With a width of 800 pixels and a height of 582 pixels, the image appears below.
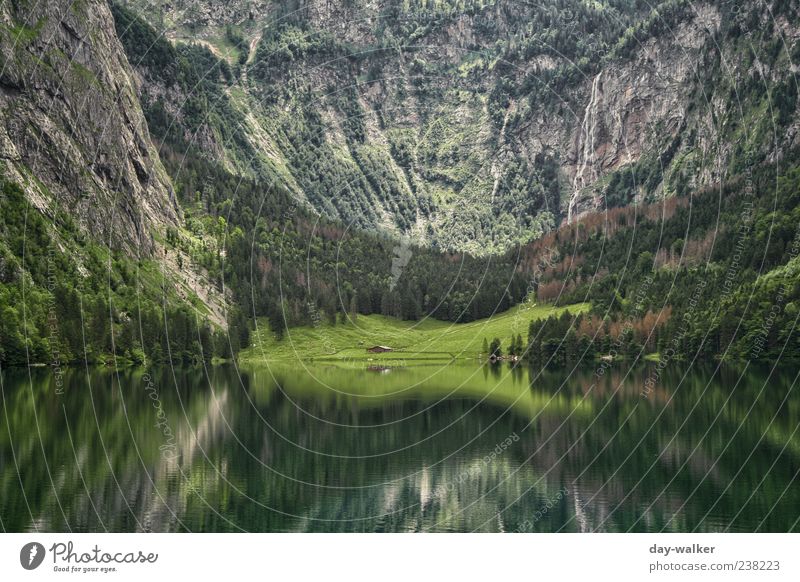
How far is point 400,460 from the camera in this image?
8700cm

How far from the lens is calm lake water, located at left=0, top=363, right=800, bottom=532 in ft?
218

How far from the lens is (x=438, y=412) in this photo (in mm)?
119375

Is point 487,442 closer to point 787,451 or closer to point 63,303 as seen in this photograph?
point 787,451

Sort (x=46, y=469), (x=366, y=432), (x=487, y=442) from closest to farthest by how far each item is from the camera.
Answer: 1. (x=46, y=469)
2. (x=487, y=442)
3. (x=366, y=432)

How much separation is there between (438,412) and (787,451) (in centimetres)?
4316

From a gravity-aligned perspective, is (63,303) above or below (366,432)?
above

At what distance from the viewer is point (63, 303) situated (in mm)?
190625

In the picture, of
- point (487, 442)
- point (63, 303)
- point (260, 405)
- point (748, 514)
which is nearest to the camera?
point (748, 514)

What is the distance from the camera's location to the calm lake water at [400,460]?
66.3m

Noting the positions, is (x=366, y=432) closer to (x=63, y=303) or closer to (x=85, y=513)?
(x=85, y=513)

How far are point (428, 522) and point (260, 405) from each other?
6330 centimetres
